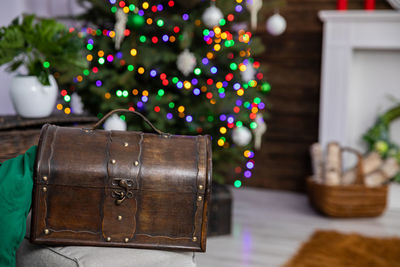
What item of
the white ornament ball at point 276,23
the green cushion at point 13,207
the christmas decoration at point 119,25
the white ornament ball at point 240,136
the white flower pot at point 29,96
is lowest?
the green cushion at point 13,207

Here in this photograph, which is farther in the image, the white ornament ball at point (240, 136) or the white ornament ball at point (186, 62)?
the white ornament ball at point (240, 136)

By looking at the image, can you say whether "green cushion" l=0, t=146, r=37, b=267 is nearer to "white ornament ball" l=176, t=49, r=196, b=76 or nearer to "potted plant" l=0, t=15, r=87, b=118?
"potted plant" l=0, t=15, r=87, b=118

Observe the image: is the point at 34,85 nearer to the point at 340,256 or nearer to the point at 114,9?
the point at 114,9

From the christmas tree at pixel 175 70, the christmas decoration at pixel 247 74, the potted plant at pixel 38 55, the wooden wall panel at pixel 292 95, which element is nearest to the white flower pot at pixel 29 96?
the potted plant at pixel 38 55

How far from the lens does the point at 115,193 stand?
3.97 feet

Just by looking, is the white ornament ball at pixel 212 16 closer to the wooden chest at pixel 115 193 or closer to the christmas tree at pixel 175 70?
the christmas tree at pixel 175 70

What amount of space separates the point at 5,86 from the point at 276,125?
2.23 metres

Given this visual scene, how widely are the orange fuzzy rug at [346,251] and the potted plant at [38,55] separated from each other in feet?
4.66

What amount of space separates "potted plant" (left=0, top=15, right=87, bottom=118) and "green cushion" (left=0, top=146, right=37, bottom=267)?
0.82m

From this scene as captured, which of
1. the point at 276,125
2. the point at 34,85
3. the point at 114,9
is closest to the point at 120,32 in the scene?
the point at 114,9

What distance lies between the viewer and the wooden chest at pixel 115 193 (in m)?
1.19

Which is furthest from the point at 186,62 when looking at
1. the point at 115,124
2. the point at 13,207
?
the point at 13,207

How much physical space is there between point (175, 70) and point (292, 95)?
1.50 meters

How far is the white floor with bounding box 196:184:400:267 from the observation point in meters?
2.48
